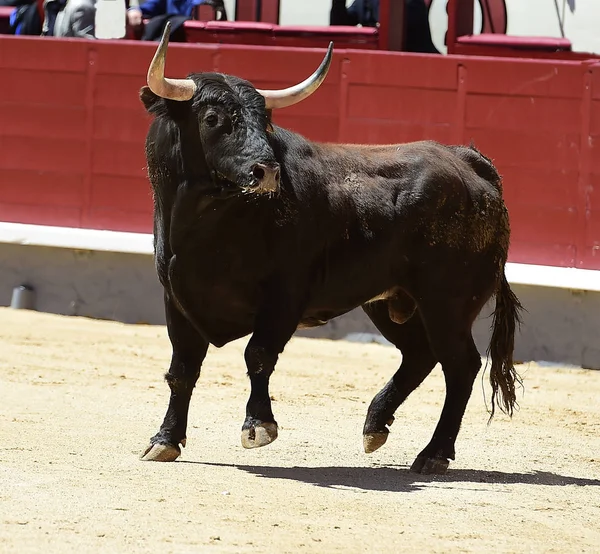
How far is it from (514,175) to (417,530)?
4.91 meters

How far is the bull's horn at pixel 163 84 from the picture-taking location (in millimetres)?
5102

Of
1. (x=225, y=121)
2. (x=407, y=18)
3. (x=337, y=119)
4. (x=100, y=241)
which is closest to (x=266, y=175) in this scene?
(x=225, y=121)

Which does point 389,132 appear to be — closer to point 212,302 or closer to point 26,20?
point 26,20

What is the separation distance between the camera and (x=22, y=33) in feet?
34.6

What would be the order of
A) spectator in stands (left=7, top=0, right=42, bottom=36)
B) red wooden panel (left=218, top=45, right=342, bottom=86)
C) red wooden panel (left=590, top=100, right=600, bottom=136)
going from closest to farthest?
red wooden panel (left=590, top=100, right=600, bottom=136) → red wooden panel (left=218, top=45, right=342, bottom=86) → spectator in stands (left=7, top=0, right=42, bottom=36)

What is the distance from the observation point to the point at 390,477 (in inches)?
214

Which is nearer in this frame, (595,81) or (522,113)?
(595,81)

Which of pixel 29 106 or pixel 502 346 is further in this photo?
pixel 29 106

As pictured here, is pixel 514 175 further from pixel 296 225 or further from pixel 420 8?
pixel 296 225

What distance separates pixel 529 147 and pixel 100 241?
2.89 m

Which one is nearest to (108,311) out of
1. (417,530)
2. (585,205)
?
(585,205)

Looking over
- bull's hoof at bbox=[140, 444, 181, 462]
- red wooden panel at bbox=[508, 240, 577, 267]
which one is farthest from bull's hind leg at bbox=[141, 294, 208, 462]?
red wooden panel at bbox=[508, 240, 577, 267]

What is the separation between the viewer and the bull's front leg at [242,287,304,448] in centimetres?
511

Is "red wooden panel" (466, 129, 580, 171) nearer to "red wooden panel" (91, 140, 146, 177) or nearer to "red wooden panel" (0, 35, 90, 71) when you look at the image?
"red wooden panel" (91, 140, 146, 177)
